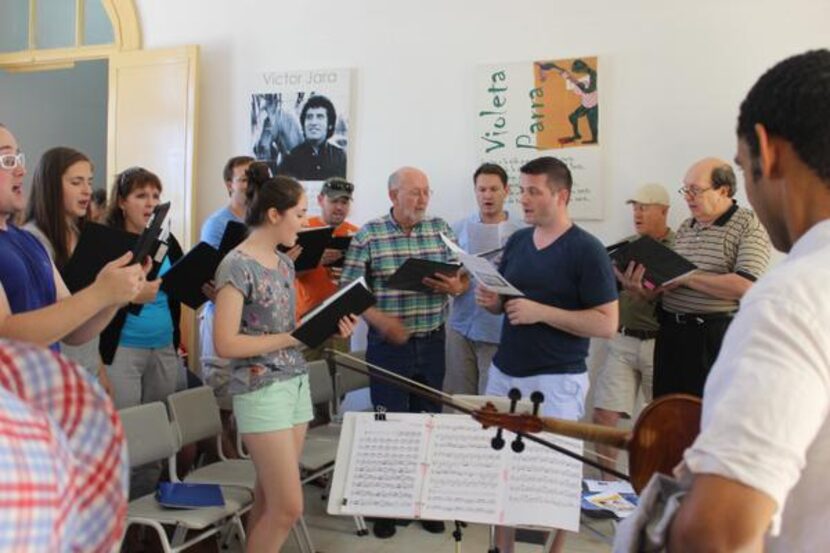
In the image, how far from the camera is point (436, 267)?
130 inches

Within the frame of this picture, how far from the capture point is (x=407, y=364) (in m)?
3.62

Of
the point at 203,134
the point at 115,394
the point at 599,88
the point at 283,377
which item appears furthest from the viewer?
the point at 203,134

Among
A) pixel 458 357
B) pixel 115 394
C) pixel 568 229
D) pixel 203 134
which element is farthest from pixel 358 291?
pixel 203 134

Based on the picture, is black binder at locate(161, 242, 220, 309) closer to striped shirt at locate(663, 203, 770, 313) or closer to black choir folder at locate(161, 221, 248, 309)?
black choir folder at locate(161, 221, 248, 309)

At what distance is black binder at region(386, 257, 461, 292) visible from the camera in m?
3.19

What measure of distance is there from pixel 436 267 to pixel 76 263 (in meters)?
1.45

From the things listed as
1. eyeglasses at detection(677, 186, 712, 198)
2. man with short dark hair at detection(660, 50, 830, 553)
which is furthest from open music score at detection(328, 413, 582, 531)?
eyeglasses at detection(677, 186, 712, 198)

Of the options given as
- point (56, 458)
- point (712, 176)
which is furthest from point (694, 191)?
point (56, 458)

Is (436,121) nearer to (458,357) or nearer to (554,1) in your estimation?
(554,1)

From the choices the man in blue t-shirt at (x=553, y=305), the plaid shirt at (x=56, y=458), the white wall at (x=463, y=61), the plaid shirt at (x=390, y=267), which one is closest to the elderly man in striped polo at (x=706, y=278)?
the white wall at (x=463, y=61)

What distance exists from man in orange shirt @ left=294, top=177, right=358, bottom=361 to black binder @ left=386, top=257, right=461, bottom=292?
580 mm

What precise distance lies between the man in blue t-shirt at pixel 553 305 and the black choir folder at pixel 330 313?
1.89 ft

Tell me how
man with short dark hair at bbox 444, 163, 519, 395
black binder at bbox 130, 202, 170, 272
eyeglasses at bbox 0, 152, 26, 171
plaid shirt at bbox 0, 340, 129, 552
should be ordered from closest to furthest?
plaid shirt at bbox 0, 340, 129, 552, eyeglasses at bbox 0, 152, 26, 171, black binder at bbox 130, 202, 170, 272, man with short dark hair at bbox 444, 163, 519, 395

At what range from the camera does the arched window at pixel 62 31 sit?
17.2 feet
